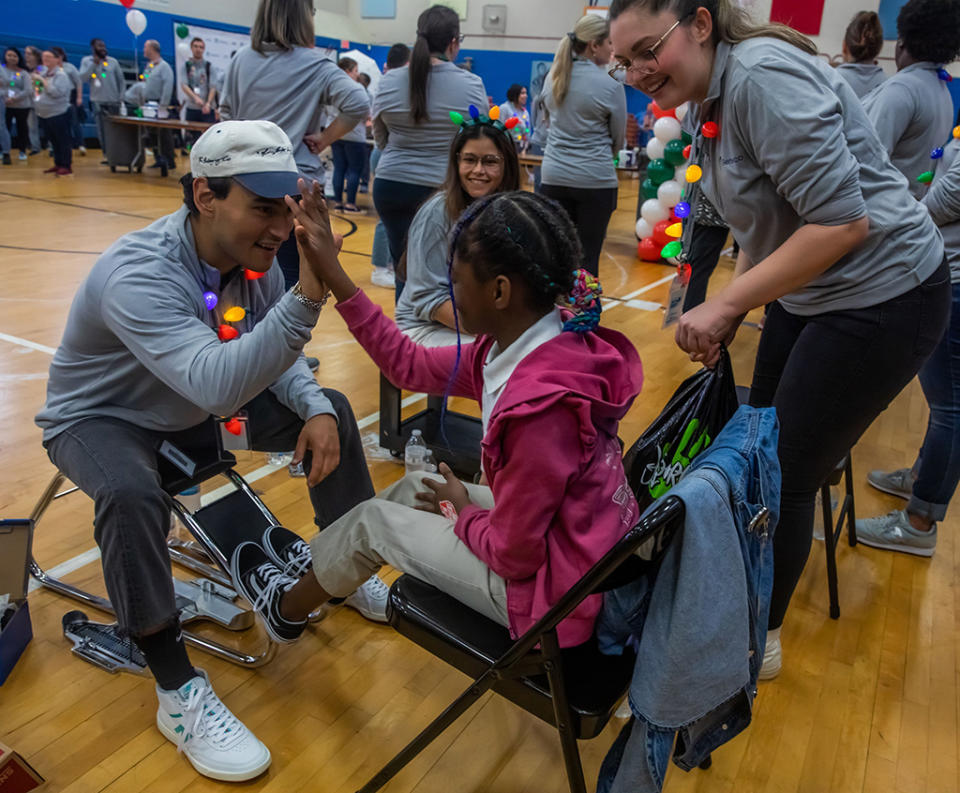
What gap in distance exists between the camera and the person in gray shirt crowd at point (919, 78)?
7.58 feet

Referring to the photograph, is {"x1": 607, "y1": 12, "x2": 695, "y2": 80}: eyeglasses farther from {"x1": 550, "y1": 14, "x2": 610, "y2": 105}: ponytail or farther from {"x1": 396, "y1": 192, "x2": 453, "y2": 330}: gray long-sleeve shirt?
{"x1": 550, "y1": 14, "x2": 610, "y2": 105}: ponytail

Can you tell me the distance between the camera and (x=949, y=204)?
2285 millimetres

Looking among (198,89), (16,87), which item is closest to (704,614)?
(198,89)

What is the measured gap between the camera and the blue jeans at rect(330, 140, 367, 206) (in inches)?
318

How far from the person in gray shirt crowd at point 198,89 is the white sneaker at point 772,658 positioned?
10725 millimetres

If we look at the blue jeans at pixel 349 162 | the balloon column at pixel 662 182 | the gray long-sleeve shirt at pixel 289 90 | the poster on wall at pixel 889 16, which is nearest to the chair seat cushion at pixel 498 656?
the gray long-sleeve shirt at pixel 289 90

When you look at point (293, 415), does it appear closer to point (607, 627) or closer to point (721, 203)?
point (607, 627)

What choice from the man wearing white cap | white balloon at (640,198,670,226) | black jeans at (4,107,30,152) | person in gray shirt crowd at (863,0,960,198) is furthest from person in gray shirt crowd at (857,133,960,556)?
black jeans at (4,107,30,152)

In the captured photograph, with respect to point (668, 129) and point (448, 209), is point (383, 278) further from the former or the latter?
point (448, 209)

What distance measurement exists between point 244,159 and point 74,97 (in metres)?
12.2

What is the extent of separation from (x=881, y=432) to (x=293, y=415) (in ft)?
9.85

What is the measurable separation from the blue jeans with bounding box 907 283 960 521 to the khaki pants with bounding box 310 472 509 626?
1.79 meters

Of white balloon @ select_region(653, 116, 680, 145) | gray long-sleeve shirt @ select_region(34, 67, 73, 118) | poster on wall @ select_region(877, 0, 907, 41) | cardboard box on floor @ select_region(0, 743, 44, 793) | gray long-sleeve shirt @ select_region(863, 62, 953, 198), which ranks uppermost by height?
poster on wall @ select_region(877, 0, 907, 41)

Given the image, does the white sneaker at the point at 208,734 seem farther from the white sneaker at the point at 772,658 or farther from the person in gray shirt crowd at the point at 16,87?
the person in gray shirt crowd at the point at 16,87
